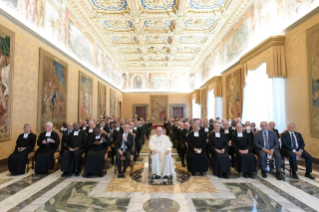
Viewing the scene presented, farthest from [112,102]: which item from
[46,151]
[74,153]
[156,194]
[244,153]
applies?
[156,194]

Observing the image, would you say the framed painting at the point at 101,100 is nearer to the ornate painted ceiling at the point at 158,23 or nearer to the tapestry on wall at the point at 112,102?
the tapestry on wall at the point at 112,102

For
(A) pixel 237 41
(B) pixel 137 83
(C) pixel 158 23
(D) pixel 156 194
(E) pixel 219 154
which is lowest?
(D) pixel 156 194

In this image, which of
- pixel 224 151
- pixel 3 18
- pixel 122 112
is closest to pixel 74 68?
pixel 3 18

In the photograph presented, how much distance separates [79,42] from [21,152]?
745 cm

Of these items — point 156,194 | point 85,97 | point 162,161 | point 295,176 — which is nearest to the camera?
point 156,194

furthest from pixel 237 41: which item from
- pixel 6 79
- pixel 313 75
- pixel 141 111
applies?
pixel 141 111

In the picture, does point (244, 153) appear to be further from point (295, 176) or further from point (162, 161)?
point (162, 161)

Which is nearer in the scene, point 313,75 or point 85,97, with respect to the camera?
point 313,75

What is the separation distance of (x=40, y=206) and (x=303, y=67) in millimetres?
7925

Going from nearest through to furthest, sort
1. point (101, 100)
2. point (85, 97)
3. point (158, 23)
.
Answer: point (85, 97) → point (158, 23) → point (101, 100)

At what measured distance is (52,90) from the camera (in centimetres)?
829

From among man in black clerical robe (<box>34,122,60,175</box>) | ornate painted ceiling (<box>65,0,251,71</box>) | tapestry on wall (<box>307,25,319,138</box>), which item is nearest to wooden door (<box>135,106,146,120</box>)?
ornate painted ceiling (<box>65,0,251,71</box>)

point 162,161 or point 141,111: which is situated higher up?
point 141,111

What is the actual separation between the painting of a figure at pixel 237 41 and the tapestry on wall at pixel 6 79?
32.6 feet
